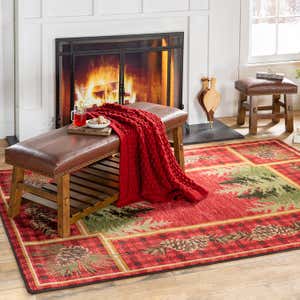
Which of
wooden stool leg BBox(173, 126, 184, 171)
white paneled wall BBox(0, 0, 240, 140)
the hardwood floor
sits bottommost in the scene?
the hardwood floor

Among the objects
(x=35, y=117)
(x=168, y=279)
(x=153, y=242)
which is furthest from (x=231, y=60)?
(x=168, y=279)

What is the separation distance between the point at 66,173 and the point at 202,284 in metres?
1.06

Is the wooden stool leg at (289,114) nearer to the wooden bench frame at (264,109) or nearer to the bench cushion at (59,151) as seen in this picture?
the wooden bench frame at (264,109)

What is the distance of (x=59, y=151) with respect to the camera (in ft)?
15.3

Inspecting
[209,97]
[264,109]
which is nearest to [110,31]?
[209,97]

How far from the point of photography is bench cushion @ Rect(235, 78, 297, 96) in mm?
6617

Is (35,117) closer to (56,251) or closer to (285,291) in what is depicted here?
(56,251)

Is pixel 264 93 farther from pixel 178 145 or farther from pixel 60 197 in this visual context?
pixel 60 197

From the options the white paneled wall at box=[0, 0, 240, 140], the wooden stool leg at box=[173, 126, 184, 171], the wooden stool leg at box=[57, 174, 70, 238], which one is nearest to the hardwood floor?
the wooden stool leg at box=[57, 174, 70, 238]

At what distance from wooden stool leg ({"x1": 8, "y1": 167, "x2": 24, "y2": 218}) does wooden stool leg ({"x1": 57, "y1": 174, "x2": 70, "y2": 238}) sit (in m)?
0.36

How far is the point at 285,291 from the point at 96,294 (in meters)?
0.96

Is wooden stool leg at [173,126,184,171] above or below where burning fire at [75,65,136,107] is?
below

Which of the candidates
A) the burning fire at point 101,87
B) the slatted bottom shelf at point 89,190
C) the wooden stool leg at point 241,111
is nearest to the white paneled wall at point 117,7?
→ the burning fire at point 101,87

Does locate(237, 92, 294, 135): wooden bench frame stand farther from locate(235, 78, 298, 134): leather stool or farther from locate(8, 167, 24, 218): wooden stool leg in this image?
locate(8, 167, 24, 218): wooden stool leg
